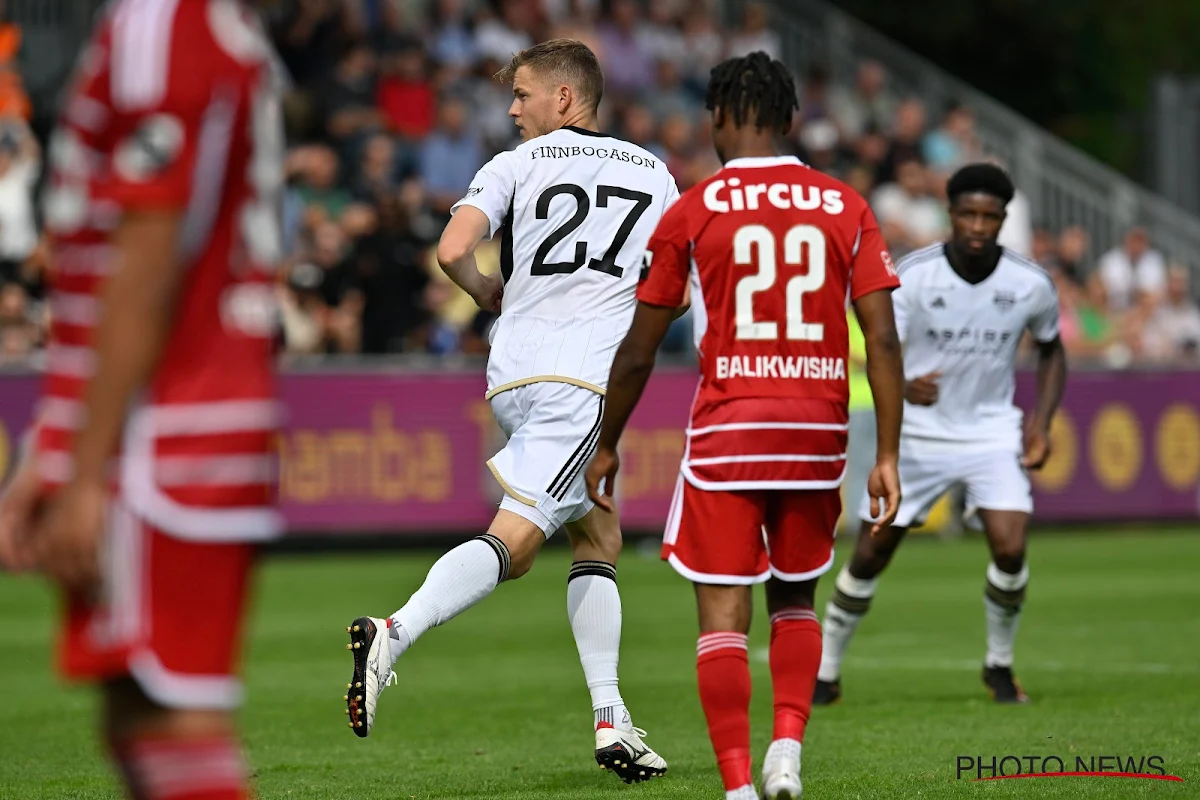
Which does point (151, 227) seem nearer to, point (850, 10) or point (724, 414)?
point (724, 414)

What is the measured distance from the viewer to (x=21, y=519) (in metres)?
3.46

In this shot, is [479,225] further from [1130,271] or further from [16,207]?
[1130,271]

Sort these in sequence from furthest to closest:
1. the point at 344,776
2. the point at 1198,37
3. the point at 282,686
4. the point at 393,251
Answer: the point at 1198,37 < the point at 393,251 < the point at 282,686 < the point at 344,776

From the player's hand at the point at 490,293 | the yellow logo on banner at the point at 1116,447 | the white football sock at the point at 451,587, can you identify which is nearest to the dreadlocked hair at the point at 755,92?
the player's hand at the point at 490,293

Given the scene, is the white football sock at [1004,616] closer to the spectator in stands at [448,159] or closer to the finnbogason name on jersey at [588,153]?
the finnbogason name on jersey at [588,153]

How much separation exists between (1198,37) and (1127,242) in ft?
54.3

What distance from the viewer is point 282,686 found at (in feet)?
33.8

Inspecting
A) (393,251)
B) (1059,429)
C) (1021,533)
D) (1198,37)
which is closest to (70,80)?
(393,251)

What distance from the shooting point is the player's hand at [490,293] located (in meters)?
7.09

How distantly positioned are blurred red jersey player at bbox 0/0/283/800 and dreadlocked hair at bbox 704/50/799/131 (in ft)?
8.19

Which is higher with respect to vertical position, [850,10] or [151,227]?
[850,10]

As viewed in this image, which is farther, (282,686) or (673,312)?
(282,686)

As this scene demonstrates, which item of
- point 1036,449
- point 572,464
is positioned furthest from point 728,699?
point 1036,449

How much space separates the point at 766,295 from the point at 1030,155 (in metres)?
21.7
